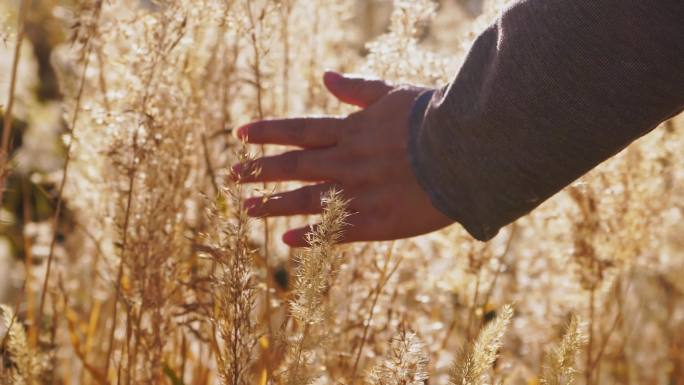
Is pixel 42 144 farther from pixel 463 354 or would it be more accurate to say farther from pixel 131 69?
pixel 463 354

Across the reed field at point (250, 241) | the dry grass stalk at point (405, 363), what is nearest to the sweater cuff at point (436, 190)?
the reed field at point (250, 241)

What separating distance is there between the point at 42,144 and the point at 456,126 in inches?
95.9

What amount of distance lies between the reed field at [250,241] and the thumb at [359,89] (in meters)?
0.17

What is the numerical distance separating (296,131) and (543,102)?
0.49 metres

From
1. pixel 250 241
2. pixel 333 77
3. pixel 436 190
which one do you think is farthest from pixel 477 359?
pixel 333 77

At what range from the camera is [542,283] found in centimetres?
269

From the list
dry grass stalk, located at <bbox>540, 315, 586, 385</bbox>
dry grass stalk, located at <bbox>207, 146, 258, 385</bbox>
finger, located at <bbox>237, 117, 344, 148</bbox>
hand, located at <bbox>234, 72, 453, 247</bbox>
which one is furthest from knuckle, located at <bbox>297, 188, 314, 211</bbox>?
dry grass stalk, located at <bbox>540, 315, 586, 385</bbox>

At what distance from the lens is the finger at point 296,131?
137cm

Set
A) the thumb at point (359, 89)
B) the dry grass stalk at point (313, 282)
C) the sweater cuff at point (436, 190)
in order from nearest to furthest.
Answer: the dry grass stalk at point (313, 282) < the sweater cuff at point (436, 190) < the thumb at point (359, 89)

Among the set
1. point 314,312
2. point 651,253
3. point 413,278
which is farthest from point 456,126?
point 651,253

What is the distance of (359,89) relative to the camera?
4.76 ft

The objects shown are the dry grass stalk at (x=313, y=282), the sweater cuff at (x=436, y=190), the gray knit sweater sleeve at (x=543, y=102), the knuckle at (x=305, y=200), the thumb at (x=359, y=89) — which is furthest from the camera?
the thumb at (x=359, y=89)

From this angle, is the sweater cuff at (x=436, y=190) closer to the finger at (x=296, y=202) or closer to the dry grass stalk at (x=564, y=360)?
the finger at (x=296, y=202)

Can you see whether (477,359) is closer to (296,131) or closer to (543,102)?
(543,102)
